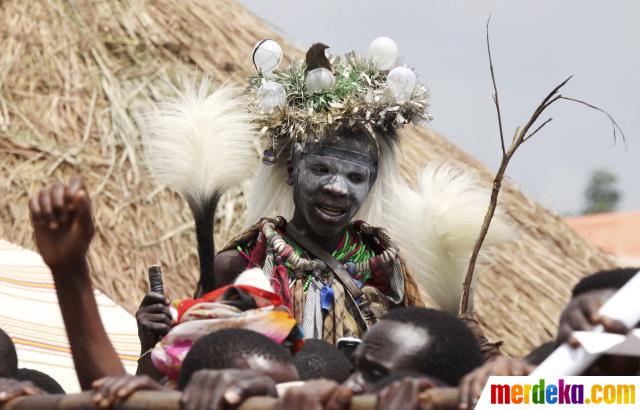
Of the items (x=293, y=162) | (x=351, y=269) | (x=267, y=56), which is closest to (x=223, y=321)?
(x=351, y=269)

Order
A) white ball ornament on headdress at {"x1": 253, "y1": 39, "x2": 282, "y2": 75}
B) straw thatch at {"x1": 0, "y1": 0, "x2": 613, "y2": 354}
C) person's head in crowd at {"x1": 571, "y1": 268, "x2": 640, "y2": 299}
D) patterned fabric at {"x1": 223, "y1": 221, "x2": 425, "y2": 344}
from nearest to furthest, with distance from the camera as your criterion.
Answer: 1. person's head in crowd at {"x1": 571, "y1": 268, "x2": 640, "y2": 299}
2. patterned fabric at {"x1": 223, "y1": 221, "x2": 425, "y2": 344}
3. white ball ornament on headdress at {"x1": 253, "y1": 39, "x2": 282, "y2": 75}
4. straw thatch at {"x1": 0, "y1": 0, "x2": 613, "y2": 354}

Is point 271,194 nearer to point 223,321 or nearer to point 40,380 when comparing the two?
point 40,380

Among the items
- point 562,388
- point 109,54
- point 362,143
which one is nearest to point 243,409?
point 562,388

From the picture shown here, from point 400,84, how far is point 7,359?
1409 millimetres

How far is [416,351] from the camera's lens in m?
A: 2.15

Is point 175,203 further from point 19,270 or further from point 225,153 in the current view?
point 225,153

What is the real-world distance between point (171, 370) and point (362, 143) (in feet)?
4.01

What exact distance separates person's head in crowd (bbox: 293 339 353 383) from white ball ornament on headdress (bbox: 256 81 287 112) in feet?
3.38

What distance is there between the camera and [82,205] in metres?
2.16

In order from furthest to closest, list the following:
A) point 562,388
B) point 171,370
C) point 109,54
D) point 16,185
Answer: point 109,54
point 16,185
point 171,370
point 562,388

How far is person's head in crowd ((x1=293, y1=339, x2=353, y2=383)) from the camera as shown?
259cm

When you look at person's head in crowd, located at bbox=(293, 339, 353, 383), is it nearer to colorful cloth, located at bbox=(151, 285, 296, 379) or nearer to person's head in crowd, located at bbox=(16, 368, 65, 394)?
colorful cloth, located at bbox=(151, 285, 296, 379)

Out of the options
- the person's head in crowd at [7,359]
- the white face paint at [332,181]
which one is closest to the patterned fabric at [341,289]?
the white face paint at [332,181]

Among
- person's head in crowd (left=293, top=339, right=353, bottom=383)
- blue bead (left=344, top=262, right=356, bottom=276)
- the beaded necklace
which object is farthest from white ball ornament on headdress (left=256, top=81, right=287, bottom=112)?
person's head in crowd (left=293, top=339, right=353, bottom=383)
